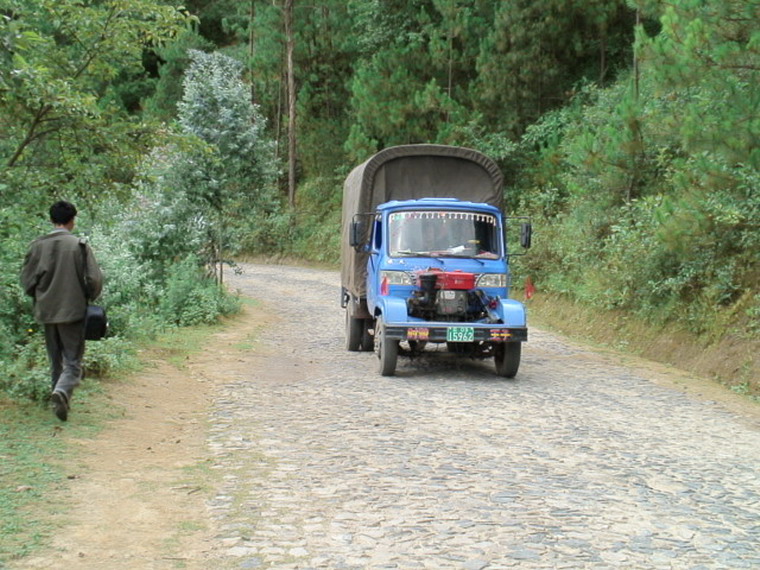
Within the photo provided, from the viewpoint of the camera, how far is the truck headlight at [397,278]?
1204cm

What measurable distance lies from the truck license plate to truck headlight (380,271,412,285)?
1.15 m

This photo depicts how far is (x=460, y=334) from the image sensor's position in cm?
1123

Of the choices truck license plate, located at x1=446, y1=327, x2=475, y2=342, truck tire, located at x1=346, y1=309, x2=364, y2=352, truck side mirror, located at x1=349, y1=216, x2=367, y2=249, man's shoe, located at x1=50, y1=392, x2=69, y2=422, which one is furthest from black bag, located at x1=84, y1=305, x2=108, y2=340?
truck tire, located at x1=346, y1=309, x2=364, y2=352

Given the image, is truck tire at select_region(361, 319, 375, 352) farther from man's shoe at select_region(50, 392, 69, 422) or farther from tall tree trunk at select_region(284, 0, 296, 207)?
tall tree trunk at select_region(284, 0, 296, 207)

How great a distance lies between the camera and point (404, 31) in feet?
114

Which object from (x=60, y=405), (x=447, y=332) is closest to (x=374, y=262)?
(x=447, y=332)

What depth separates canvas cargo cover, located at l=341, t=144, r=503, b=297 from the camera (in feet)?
46.3

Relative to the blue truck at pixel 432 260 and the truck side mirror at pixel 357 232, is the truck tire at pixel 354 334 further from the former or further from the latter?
the truck side mirror at pixel 357 232

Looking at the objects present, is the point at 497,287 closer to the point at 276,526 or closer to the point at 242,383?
the point at 242,383

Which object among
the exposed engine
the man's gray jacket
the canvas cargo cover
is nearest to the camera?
the man's gray jacket

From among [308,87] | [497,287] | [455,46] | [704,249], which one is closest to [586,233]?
[704,249]

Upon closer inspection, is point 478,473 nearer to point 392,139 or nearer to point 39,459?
point 39,459

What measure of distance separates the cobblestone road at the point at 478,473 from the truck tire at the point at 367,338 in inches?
90.0

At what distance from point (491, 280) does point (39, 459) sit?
281 inches
